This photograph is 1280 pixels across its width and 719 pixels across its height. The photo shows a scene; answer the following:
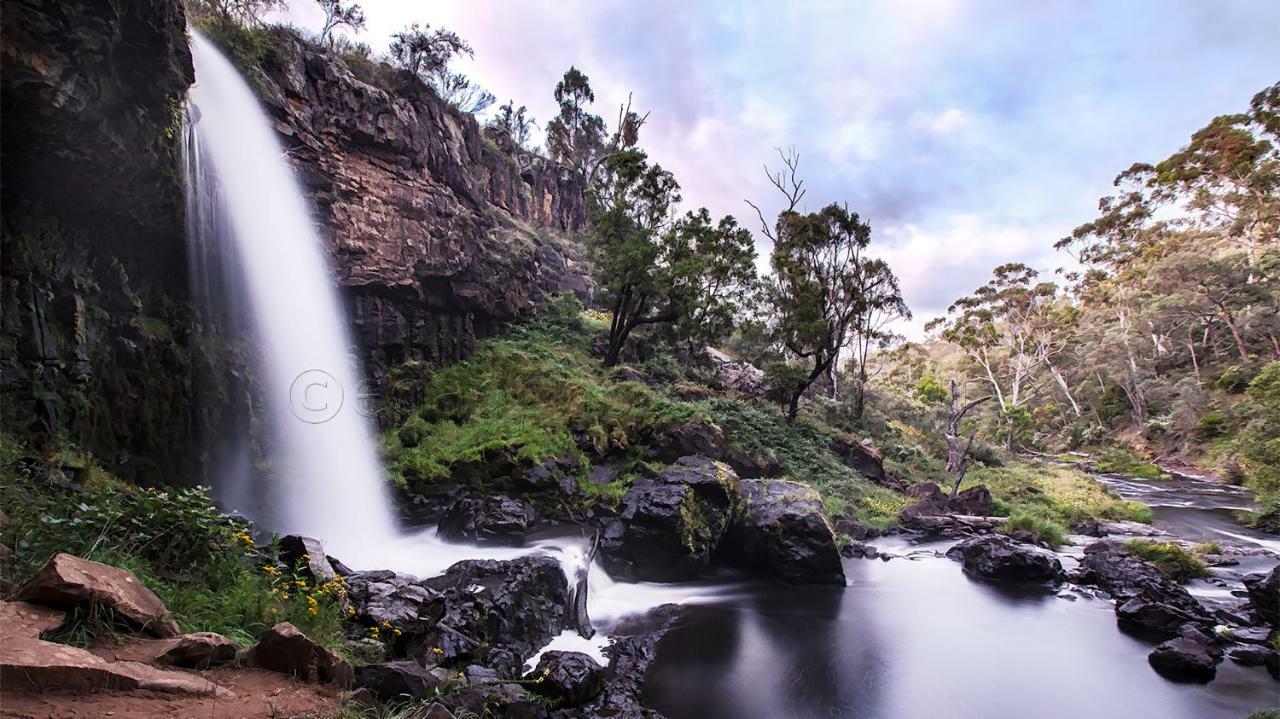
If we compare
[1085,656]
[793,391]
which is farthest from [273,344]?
[793,391]

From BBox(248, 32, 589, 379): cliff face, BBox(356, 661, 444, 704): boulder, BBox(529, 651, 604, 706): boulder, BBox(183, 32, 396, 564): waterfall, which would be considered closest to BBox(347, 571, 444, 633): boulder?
BBox(356, 661, 444, 704): boulder

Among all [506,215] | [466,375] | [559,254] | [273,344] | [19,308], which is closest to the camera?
[19,308]

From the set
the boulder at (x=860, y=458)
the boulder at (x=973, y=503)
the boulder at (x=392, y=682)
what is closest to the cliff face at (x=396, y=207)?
the boulder at (x=392, y=682)

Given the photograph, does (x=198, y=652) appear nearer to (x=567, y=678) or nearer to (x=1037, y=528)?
(x=567, y=678)

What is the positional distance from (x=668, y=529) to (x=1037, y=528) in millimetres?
11689

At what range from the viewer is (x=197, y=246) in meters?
9.80

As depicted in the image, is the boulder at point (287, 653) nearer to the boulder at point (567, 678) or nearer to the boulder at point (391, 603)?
the boulder at point (391, 603)

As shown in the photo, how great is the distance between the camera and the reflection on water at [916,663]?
23.0 feet

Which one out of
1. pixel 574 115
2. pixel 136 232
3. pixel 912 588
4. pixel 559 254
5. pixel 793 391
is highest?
pixel 574 115

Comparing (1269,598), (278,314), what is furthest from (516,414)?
(1269,598)

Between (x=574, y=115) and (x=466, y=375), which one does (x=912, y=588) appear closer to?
(x=466, y=375)

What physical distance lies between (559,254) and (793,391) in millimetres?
15012

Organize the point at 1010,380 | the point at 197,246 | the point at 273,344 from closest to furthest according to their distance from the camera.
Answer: the point at 197,246, the point at 273,344, the point at 1010,380

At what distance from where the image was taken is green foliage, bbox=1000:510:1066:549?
14.7 m
